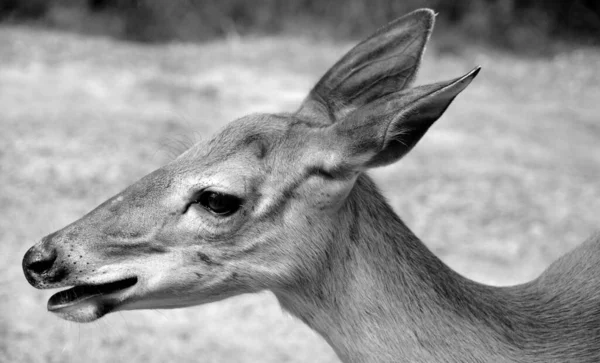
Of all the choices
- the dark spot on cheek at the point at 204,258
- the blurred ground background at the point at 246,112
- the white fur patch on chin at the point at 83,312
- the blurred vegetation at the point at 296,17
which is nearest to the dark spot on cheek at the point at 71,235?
the white fur patch on chin at the point at 83,312

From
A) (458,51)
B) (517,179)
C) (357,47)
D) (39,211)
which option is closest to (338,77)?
(357,47)

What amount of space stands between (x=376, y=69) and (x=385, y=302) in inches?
37.8

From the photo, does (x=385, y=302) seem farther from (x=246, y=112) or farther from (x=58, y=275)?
(x=246, y=112)

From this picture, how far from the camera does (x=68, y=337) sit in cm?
506

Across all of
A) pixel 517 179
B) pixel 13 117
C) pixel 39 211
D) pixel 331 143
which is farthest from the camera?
pixel 13 117

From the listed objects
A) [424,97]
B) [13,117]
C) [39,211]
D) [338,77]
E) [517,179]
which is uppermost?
[13,117]

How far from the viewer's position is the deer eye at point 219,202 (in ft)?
9.35

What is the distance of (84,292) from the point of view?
2.91 metres

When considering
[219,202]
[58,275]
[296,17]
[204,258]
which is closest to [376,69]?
[219,202]

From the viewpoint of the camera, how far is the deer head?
9.31 ft

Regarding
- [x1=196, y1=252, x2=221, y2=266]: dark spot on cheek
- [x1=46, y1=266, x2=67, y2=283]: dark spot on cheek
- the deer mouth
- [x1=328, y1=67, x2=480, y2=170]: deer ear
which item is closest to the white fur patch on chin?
the deer mouth

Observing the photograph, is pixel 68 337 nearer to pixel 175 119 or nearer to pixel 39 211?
pixel 39 211

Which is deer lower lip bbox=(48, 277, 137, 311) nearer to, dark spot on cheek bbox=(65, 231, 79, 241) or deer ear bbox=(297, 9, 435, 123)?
dark spot on cheek bbox=(65, 231, 79, 241)

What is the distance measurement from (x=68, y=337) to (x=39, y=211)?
1.98m
